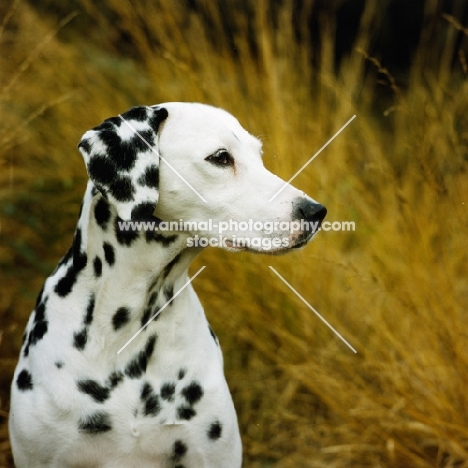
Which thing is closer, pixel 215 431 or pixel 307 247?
pixel 215 431

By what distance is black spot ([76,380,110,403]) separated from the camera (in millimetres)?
2701

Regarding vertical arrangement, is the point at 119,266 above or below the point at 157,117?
below

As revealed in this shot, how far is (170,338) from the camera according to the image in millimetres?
2816

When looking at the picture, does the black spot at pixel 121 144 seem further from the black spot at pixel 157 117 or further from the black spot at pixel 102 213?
the black spot at pixel 102 213

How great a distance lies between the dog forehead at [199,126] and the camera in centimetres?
279

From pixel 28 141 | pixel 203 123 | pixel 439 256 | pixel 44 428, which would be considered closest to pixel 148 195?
pixel 203 123

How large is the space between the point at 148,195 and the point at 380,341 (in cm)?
174

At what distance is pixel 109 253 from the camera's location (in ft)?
9.04

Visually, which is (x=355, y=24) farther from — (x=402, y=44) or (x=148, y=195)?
(x=148, y=195)

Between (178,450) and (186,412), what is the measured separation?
14cm

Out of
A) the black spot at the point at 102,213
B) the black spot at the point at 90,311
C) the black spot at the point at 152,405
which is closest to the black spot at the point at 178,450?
the black spot at the point at 152,405

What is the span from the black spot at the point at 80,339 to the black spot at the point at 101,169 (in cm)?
56

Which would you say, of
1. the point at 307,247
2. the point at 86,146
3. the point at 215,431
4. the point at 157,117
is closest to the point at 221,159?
the point at 157,117

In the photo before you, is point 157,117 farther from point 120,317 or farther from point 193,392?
point 193,392
